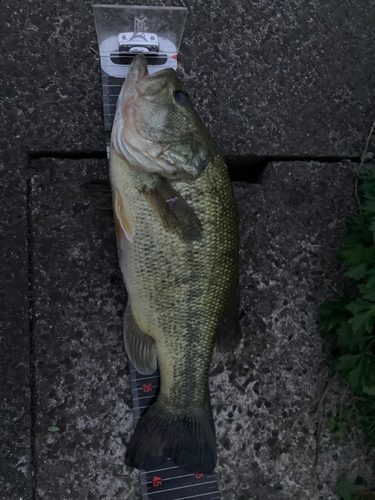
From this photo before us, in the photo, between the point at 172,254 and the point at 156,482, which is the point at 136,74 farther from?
the point at 156,482

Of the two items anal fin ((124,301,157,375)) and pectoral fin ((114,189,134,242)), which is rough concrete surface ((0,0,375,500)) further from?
pectoral fin ((114,189,134,242))

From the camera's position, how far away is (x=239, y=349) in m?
2.46

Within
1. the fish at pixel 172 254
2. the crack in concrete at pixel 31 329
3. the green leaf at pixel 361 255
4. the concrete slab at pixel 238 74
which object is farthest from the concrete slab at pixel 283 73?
the crack in concrete at pixel 31 329

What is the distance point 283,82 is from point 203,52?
1.81ft

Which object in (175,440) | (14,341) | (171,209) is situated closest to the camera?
(171,209)

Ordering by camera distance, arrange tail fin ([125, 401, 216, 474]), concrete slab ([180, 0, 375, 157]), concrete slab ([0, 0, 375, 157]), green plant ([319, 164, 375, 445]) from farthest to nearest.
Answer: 1. concrete slab ([180, 0, 375, 157])
2. concrete slab ([0, 0, 375, 157])
3. green plant ([319, 164, 375, 445])
4. tail fin ([125, 401, 216, 474])

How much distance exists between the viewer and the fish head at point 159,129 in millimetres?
1916

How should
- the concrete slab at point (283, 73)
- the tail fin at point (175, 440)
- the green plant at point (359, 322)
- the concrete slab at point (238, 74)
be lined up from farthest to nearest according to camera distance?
1. the concrete slab at point (283, 73)
2. the concrete slab at point (238, 74)
3. the green plant at point (359, 322)
4. the tail fin at point (175, 440)

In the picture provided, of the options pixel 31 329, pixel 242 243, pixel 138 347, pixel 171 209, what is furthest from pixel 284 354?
pixel 31 329

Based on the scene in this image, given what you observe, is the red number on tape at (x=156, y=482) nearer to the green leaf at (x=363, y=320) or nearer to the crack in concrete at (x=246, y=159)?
the green leaf at (x=363, y=320)

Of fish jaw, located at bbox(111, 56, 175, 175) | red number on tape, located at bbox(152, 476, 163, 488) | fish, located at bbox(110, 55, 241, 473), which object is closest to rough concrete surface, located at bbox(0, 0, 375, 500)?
red number on tape, located at bbox(152, 476, 163, 488)

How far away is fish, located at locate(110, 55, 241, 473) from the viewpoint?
1.92 meters

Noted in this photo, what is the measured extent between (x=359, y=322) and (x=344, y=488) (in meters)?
1.06

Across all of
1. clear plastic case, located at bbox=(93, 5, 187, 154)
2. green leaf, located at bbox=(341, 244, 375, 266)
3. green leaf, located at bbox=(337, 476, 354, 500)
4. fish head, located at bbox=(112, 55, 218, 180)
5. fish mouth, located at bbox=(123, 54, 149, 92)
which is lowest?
green leaf, located at bbox=(337, 476, 354, 500)
